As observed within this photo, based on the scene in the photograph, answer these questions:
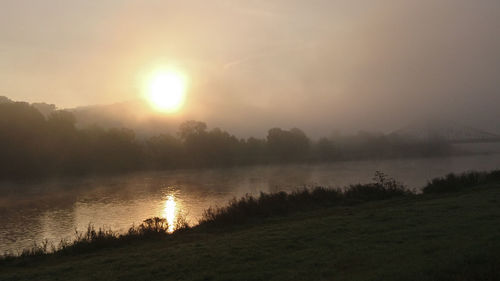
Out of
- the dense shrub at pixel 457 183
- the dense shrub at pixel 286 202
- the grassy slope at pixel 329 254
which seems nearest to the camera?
the grassy slope at pixel 329 254

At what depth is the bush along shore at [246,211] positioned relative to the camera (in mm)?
13156

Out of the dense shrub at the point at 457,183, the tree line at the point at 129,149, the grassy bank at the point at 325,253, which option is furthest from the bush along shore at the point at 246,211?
the tree line at the point at 129,149

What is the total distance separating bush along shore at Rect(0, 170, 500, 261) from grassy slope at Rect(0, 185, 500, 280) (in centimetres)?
75

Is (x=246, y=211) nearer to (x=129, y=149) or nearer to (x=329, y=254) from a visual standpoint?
(x=329, y=254)

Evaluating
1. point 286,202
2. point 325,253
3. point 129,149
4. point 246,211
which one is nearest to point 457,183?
point 286,202

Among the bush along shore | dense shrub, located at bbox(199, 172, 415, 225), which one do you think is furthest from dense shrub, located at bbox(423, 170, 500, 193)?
dense shrub, located at bbox(199, 172, 415, 225)

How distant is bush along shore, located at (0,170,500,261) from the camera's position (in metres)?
13.2

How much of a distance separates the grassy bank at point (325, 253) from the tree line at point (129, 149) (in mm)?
51259

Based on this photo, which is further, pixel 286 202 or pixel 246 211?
pixel 286 202

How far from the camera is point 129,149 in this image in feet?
224

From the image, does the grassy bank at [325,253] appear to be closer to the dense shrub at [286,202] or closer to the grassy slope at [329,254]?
the grassy slope at [329,254]

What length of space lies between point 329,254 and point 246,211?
8.51 meters

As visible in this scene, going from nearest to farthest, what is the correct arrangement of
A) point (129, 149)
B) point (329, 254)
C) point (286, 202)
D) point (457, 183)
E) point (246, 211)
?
point (329, 254) < point (246, 211) < point (286, 202) < point (457, 183) < point (129, 149)

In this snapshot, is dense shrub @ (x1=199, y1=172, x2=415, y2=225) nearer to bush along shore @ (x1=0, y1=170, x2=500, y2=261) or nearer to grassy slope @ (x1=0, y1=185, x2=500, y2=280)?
bush along shore @ (x1=0, y1=170, x2=500, y2=261)
